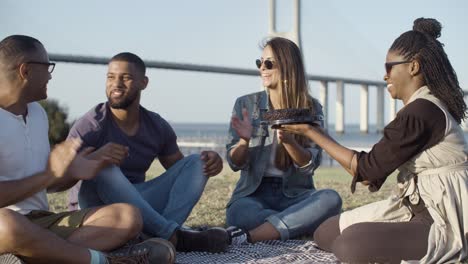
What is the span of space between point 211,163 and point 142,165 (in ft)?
1.05

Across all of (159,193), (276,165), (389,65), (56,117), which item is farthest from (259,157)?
(56,117)

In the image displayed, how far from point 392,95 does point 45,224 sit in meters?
1.19

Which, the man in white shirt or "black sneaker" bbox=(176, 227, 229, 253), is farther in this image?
"black sneaker" bbox=(176, 227, 229, 253)

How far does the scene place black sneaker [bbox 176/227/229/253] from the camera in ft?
9.04

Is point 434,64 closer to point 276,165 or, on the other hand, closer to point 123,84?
point 276,165

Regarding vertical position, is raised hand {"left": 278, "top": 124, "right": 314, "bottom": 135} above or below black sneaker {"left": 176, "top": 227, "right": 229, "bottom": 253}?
above

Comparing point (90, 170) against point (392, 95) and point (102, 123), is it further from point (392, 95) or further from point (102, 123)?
point (392, 95)

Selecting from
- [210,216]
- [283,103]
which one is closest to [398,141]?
[283,103]

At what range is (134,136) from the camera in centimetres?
301

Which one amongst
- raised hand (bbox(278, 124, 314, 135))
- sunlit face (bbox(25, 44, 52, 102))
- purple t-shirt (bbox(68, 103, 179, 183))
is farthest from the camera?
purple t-shirt (bbox(68, 103, 179, 183))

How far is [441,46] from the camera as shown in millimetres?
2420

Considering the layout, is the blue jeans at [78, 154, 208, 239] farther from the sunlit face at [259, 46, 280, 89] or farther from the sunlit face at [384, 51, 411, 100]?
the sunlit face at [384, 51, 411, 100]

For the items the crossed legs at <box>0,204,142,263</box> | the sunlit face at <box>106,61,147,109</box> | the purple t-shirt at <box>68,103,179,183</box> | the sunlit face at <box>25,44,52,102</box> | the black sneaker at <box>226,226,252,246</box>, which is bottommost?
the black sneaker at <box>226,226,252,246</box>

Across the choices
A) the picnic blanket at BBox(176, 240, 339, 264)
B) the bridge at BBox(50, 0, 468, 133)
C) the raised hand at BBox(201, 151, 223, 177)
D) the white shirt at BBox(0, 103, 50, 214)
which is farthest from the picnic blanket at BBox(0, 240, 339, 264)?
the bridge at BBox(50, 0, 468, 133)
